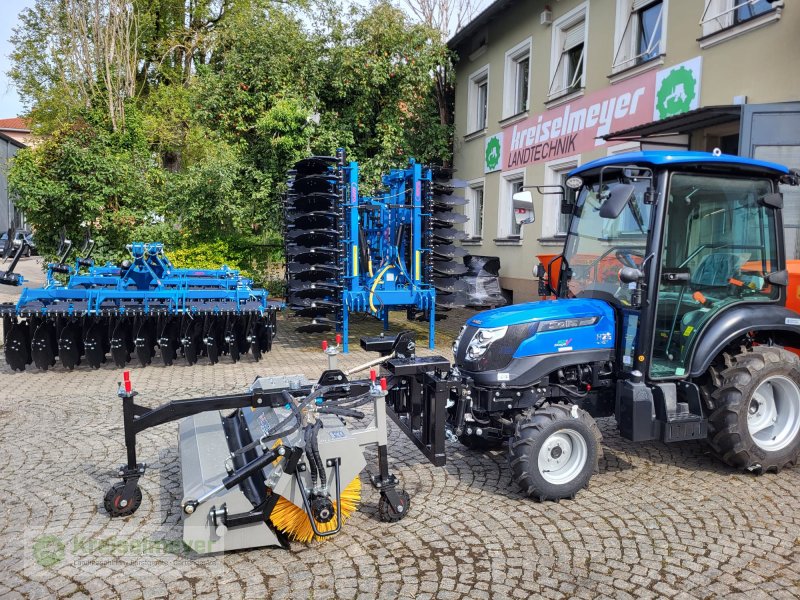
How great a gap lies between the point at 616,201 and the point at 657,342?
1077 mm

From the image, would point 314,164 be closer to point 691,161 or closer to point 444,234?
point 444,234

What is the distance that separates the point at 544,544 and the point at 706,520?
105cm

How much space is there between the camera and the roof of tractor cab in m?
3.89

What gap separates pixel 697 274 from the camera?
13.7ft

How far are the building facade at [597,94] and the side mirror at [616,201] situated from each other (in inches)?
134

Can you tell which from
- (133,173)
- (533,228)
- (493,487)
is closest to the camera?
(493,487)

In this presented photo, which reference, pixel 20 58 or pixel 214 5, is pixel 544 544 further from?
pixel 20 58

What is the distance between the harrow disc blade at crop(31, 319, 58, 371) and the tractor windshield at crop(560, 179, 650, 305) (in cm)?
619

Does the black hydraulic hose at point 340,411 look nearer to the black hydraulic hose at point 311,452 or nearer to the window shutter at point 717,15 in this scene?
the black hydraulic hose at point 311,452

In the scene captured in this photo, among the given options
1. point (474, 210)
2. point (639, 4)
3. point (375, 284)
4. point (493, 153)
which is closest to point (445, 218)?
point (375, 284)

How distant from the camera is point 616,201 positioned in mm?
3584

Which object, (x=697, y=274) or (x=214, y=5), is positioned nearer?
(x=697, y=274)

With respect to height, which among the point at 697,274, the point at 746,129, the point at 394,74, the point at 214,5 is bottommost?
the point at 697,274

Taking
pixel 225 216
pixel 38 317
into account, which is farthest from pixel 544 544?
pixel 225 216
